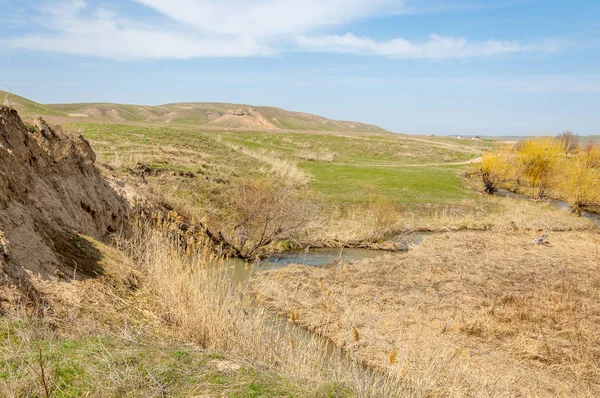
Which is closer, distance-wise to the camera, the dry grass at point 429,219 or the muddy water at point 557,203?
the dry grass at point 429,219

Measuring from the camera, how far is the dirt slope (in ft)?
20.3

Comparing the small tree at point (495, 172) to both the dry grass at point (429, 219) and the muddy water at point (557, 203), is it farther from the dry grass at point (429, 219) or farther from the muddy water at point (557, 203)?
the dry grass at point (429, 219)

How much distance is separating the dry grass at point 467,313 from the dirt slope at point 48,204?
3417mm

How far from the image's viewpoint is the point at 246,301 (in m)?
5.89

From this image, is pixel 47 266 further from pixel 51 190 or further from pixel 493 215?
pixel 493 215

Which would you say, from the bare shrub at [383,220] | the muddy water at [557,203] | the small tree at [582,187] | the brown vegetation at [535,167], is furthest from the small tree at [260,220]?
the brown vegetation at [535,167]

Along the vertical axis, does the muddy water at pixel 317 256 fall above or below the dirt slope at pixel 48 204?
below

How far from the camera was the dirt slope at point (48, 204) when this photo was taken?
619 cm

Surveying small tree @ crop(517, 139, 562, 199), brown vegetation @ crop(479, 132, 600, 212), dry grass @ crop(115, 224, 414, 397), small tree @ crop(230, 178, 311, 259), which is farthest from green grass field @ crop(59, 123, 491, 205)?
dry grass @ crop(115, 224, 414, 397)

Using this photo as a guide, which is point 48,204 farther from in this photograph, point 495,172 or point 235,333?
point 495,172

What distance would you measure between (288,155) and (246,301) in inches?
1510

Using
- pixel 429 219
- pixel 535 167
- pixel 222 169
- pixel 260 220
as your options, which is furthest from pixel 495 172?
pixel 260 220

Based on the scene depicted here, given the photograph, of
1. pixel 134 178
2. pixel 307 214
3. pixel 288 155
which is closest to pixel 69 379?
pixel 134 178

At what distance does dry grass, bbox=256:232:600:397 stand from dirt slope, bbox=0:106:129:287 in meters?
3.42
